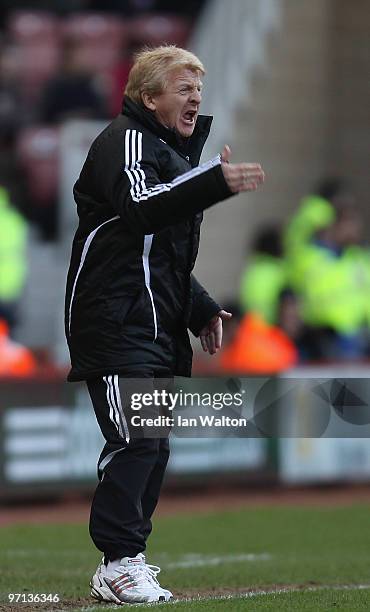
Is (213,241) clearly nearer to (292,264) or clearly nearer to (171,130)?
(292,264)

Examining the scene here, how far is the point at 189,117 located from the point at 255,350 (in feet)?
22.2

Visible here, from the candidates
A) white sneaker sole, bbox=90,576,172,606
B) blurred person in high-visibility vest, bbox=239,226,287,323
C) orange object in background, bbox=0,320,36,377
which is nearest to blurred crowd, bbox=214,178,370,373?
blurred person in high-visibility vest, bbox=239,226,287,323

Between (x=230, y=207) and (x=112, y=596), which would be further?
(x=230, y=207)

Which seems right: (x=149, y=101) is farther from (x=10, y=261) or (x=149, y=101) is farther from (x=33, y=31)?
(x=33, y=31)

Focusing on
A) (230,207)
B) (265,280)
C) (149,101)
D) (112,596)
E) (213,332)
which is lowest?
(265,280)

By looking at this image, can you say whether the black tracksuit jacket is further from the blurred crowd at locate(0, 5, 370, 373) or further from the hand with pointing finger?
the blurred crowd at locate(0, 5, 370, 373)

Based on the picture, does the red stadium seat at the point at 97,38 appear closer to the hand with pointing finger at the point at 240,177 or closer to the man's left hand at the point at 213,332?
the man's left hand at the point at 213,332

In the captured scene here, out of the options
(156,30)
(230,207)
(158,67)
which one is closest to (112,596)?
(158,67)

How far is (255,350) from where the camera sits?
12.3m

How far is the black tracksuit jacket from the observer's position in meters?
5.49

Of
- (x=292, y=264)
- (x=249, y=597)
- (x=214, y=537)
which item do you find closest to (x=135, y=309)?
(x=249, y=597)

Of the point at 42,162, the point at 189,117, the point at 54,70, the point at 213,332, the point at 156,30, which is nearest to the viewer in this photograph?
the point at 189,117

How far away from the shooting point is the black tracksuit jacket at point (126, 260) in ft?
18.0

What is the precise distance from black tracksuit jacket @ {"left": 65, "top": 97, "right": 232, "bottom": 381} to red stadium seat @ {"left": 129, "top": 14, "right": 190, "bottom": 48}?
10816 mm
